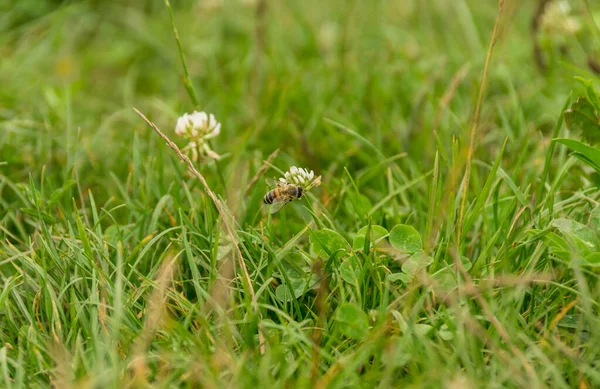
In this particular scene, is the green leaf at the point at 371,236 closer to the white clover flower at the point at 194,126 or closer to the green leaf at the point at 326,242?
the green leaf at the point at 326,242

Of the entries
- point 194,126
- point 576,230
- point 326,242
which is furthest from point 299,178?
point 576,230

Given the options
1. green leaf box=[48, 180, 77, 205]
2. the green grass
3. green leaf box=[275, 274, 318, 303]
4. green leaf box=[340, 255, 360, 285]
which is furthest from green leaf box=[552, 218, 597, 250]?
green leaf box=[48, 180, 77, 205]

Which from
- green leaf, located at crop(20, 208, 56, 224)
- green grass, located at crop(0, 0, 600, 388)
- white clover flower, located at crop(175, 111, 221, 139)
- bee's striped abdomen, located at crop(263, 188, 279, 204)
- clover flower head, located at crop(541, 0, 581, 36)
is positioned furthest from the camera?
clover flower head, located at crop(541, 0, 581, 36)

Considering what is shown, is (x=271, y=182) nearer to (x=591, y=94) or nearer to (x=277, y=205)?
(x=277, y=205)

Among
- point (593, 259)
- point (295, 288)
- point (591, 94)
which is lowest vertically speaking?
point (295, 288)

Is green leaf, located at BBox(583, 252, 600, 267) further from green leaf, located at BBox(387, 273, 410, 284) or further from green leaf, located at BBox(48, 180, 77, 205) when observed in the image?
green leaf, located at BBox(48, 180, 77, 205)

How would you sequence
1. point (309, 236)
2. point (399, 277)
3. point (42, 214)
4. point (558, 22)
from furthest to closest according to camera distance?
1. point (558, 22)
2. point (42, 214)
3. point (309, 236)
4. point (399, 277)

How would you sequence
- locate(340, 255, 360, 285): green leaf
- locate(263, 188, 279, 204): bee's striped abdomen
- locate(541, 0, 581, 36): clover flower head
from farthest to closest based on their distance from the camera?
locate(541, 0, 581, 36): clover flower head → locate(263, 188, 279, 204): bee's striped abdomen → locate(340, 255, 360, 285): green leaf

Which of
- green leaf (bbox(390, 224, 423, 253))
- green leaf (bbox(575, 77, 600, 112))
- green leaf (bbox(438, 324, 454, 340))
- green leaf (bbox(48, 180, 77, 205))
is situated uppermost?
green leaf (bbox(575, 77, 600, 112))

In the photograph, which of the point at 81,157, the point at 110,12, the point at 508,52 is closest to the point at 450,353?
the point at 81,157
